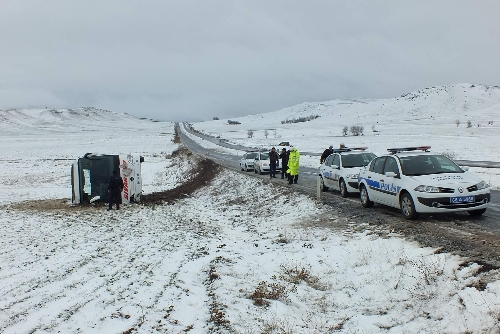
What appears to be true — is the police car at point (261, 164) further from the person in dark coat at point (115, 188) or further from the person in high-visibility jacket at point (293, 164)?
the person in dark coat at point (115, 188)

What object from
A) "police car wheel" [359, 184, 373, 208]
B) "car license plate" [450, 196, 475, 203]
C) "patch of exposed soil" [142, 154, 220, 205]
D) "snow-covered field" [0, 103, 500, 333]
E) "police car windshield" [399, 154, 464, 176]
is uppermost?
"police car windshield" [399, 154, 464, 176]

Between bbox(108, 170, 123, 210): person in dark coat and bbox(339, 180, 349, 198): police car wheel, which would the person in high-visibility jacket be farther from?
bbox(108, 170, 123, 210): person in dark coat

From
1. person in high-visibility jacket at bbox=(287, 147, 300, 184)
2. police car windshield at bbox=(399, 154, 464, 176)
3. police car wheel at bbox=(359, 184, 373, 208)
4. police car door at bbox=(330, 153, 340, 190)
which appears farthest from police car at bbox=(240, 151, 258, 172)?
police car windshield at bbox=(399, 154, 464, 176)

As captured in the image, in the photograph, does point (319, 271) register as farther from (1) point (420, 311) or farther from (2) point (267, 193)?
(2) point (267, 193)

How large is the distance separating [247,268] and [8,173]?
35.9 metres

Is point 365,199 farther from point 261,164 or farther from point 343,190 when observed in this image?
point 261,164

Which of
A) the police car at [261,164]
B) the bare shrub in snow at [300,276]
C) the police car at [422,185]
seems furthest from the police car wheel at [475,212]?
the police car at [261,164]

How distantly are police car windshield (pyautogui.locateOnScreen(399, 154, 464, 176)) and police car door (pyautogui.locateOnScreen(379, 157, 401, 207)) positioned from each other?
0.73 ft

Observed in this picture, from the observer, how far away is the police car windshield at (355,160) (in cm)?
1570

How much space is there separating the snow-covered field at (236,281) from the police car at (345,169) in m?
2.38

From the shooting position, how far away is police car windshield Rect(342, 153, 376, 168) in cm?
1570

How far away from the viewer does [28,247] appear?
10484mm

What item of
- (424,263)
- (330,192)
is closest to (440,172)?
(424,263)

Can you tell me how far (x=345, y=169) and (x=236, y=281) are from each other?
9.05 m
